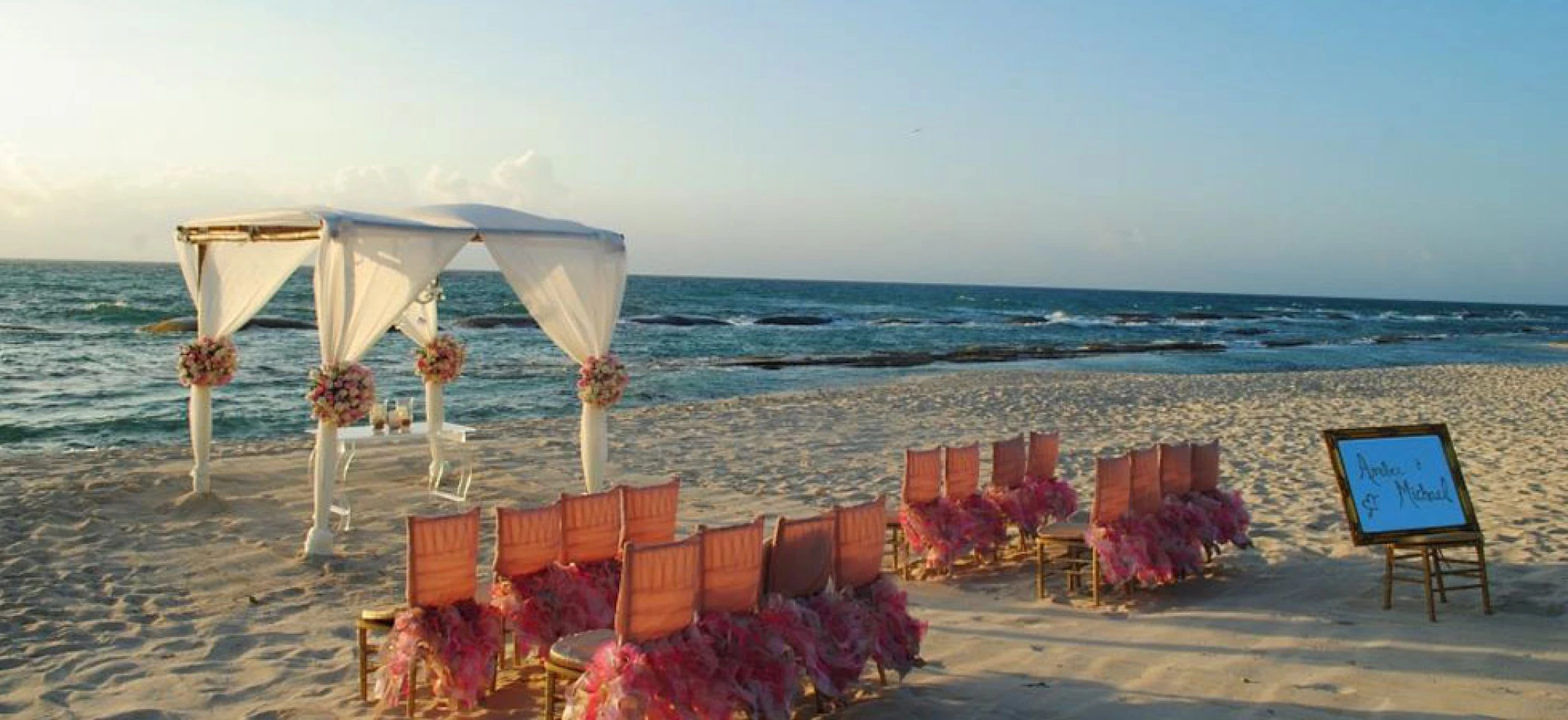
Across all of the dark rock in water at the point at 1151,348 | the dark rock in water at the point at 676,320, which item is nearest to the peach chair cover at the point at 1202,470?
the dark rock in water at the point at 1151,348

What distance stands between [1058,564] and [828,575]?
3.00m

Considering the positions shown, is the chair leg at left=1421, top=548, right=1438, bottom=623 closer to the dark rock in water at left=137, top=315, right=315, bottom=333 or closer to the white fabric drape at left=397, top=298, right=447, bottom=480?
the white fabric drape at left=397, top=298, right=447, bottom=480

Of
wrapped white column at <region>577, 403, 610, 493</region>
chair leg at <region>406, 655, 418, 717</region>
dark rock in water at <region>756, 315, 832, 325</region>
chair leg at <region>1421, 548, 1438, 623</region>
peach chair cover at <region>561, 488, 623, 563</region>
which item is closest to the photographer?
chair leg at <region>406, 655, 418, 717</region>

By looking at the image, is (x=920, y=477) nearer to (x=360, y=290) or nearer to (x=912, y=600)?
(x=912, y=600)

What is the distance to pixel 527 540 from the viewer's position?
5473 millimetres

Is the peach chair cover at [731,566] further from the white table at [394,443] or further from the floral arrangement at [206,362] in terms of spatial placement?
the floral arrangement at [206,362]

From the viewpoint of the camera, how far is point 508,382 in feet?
79.3

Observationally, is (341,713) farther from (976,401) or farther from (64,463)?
(976,401)

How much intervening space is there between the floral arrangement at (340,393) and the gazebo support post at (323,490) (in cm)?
14

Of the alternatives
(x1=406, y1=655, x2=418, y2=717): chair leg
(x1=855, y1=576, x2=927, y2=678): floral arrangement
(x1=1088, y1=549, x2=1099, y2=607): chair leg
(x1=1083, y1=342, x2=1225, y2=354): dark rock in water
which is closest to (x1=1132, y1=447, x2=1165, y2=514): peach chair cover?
(x1=1088, y1=549, x2=1099, y2=607): chair leg

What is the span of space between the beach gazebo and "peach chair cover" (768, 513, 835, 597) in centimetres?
393

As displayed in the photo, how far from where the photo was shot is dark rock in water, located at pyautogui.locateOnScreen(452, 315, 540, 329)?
43062 mm

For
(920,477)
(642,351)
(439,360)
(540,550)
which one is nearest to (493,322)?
(642,351)

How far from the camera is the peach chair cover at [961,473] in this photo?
7.58m
